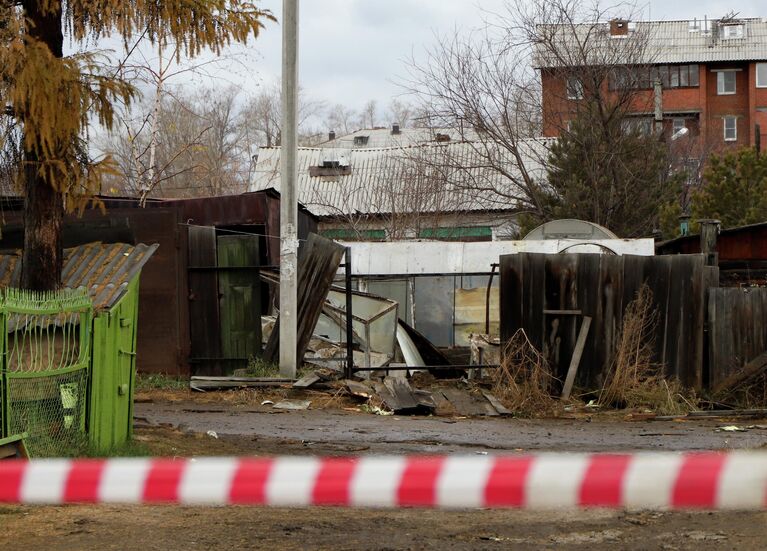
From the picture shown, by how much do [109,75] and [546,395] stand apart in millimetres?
7731

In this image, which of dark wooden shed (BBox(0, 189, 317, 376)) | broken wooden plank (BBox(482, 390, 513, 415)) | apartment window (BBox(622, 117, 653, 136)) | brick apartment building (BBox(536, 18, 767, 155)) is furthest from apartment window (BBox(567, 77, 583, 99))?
brick apartment building (BBox(536, 18, 767, 155))

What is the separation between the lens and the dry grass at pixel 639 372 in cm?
1416

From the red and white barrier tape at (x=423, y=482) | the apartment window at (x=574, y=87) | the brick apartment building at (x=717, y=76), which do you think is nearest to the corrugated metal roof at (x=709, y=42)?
the brick apartment building at (x=717, y=76)

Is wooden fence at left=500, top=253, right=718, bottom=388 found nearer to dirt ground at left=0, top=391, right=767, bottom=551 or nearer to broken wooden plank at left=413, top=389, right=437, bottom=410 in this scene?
broken wooden plank at left=413, top=389, right=437, bottom=410

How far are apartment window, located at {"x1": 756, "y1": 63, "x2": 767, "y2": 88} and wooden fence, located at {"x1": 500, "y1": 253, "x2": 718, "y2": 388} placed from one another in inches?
1821

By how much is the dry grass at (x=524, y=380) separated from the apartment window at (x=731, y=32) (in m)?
48.0

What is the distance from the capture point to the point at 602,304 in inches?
578

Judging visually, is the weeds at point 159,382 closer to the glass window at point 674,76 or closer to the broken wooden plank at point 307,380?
the broken wooden plank at point 307,380

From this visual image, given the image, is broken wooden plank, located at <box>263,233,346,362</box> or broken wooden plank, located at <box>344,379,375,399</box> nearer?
broken wooden plank, located at <box>344,379,375,399</box>

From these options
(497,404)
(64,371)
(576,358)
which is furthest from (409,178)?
(64,371)

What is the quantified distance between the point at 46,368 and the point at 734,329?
33.9 ft

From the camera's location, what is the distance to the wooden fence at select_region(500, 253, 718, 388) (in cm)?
1455

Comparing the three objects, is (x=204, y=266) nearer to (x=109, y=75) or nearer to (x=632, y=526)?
(x=109, y=75)

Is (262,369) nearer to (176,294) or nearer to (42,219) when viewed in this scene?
(176,294)
